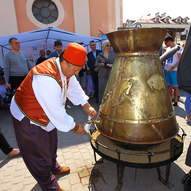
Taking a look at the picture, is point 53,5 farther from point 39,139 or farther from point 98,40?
point 39,139

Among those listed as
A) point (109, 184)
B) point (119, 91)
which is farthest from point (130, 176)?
point (119, 91)

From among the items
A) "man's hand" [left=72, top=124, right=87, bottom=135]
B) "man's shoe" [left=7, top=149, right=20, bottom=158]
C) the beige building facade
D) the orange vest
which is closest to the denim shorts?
"man's hand" [left=72, top=124, right=87, bottom=135]

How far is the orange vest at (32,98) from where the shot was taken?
5.47 feet

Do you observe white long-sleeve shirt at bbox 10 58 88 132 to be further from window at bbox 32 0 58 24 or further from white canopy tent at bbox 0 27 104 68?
window at bbox 32 0 58 24

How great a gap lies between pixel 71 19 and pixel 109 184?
1206 centimetres

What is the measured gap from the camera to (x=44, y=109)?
163 cm

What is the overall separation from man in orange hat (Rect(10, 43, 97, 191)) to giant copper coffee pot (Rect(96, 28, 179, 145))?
1.39 ft

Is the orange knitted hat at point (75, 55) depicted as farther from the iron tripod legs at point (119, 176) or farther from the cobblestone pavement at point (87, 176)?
the cobblestone pavement at point (87, 176)

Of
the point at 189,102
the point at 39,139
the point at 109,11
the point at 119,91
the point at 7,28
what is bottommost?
the point at 189,102

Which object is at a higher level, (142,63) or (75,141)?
(142,63)

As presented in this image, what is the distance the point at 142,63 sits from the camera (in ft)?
5.70

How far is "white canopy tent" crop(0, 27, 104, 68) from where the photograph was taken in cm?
655

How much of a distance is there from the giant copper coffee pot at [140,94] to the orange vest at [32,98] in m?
0.68

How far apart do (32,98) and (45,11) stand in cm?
1184
